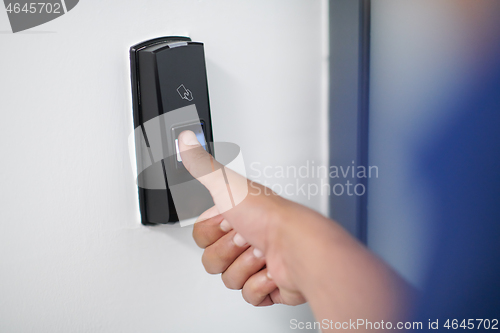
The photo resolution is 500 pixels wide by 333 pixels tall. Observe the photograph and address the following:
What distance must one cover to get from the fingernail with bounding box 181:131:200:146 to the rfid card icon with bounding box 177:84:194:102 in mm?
43

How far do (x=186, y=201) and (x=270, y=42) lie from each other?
28cm

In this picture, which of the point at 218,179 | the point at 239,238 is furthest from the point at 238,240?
the point at 218,179

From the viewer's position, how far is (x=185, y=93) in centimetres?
37

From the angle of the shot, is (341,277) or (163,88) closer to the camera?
(341,277)

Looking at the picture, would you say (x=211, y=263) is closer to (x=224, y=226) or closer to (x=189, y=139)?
(x=224, y=226)

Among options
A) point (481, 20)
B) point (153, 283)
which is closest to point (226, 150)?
point (153, 283)

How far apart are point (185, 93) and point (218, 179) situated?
142 mm

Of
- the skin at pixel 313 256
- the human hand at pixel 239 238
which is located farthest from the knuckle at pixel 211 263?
the skin at pixel 313 256

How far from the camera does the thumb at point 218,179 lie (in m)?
0.26

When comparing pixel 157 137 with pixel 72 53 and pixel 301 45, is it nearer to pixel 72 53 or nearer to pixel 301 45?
pixel 72 53

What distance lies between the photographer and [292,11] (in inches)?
19.6

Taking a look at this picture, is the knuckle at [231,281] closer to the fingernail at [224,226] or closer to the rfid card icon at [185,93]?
the fingernail at [224,226]

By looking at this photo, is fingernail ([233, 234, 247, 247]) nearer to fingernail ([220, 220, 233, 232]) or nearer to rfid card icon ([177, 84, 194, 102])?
fingernail ([220, 220, 233, 232])

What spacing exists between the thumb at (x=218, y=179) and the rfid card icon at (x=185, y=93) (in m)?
0.07
